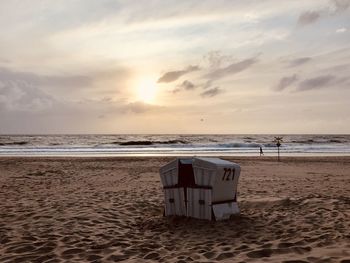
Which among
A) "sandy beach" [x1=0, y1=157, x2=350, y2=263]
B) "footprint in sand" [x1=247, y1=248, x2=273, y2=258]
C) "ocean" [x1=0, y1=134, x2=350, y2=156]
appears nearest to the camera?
"footprint in sand" [x1=247, y1=248, x2=273, y2=258]

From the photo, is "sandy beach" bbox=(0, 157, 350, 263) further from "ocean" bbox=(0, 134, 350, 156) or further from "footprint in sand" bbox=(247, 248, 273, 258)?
"ocean" bbox=(0, 134, 350, 156)

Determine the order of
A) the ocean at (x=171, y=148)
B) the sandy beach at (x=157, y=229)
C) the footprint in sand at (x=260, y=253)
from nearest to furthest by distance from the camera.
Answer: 1. the footprint in sand at (x=260, y=253)
2. the sandy beach at (x=157, y=229)
3. the ocean at (x=171, y=148)

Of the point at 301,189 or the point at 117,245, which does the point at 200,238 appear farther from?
the point at 301,189

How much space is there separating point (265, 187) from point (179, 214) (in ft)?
19.4

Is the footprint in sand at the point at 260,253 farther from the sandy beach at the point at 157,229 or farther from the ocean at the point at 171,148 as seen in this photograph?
the ocean at the point at 171,148

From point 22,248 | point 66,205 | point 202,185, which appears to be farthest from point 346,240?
point 66,205

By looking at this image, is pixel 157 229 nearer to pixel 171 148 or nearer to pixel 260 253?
pixel 260 253

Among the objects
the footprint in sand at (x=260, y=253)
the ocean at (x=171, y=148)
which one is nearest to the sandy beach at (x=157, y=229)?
the footprint in sand at (x=260, y=253)

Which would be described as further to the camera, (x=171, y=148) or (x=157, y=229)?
(x=171, y=148)

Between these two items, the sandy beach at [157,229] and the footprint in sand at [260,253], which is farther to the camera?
the sandy beach at [157,229]

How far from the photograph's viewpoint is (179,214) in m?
8.70

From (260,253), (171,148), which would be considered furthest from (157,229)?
(171,148)

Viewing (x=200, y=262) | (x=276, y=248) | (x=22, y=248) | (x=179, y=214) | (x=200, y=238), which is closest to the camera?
(x=200, y=262)

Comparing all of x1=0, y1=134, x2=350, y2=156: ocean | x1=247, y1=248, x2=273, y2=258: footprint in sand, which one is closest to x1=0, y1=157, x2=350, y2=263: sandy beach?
x1=247, y1=248, x2=273, y2=258: footprint in sand
